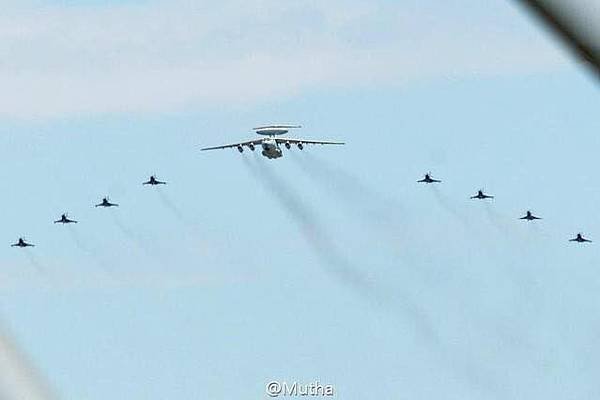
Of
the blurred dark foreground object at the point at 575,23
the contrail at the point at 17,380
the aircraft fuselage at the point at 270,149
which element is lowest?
the contrail at the point at 17,380

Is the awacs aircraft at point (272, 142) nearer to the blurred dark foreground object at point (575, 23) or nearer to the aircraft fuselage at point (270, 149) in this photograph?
the aircraft fuselage at point (270, 149)

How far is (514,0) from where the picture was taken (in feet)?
13.2

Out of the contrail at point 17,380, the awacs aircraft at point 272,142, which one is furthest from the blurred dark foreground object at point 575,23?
the awacs aircraft at point 272,142

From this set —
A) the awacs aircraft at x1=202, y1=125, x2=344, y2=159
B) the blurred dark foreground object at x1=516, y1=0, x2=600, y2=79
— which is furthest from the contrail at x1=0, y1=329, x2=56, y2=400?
the awacs aircraft at x1=202, y1=125, x2=344, y2=159

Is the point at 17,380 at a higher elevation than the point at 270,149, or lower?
lower

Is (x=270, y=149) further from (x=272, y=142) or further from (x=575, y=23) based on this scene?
(x=575, y=23)

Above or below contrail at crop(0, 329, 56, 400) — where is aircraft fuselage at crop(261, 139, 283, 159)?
above

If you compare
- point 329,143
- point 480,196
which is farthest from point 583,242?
point 329,143

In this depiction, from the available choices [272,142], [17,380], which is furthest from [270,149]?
[17,380]

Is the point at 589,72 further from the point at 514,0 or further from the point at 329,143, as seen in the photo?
the point at 329,143

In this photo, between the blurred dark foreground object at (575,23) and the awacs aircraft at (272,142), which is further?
the awacs aircraft at (272,142)

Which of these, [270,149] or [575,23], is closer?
[575,23]

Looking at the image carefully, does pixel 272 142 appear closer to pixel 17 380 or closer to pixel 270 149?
pixel 270 149

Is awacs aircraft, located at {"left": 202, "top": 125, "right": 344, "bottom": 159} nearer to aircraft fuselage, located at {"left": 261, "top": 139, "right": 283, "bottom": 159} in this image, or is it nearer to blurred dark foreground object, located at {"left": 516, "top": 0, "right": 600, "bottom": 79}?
aircraft fuselage, located at {"left": 261, "top": 139, "right": 283, "bottom": 159}
